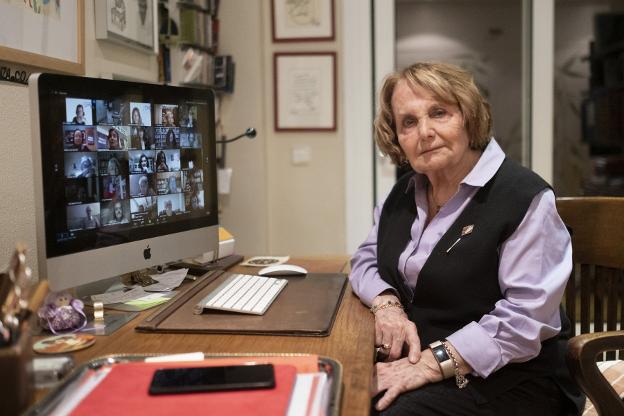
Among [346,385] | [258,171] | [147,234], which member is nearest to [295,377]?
[346,385]

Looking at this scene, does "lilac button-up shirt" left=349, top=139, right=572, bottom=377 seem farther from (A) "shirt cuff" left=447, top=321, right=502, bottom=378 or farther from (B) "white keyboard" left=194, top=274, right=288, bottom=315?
(B) "white keyboard" left=194, top=274, right=288, bottom=315

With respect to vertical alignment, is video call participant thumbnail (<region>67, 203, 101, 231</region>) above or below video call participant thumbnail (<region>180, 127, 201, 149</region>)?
below

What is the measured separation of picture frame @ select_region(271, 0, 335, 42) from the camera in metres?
3.21

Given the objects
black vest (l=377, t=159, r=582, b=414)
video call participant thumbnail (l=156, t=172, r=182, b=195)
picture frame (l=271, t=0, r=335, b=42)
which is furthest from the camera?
picture frame (l=271, t=0, r=335, b=42)

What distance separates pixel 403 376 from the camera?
50.1 inches

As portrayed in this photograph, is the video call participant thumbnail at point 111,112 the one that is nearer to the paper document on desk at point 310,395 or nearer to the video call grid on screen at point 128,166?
the video call grid on screen at point 128,166

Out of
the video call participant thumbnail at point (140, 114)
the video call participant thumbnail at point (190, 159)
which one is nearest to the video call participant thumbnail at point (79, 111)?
the video call participant thumbnail at point (140, 114)

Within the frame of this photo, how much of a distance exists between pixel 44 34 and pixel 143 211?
556 millimetres

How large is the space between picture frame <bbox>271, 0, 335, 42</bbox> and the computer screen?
1607 millimetres

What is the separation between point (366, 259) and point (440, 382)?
0.42m

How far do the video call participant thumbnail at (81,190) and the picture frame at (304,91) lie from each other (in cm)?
200

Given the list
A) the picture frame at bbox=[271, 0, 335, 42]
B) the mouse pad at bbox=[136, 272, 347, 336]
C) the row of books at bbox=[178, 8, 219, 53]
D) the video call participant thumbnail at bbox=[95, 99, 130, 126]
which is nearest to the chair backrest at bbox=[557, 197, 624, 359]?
the mouse pad at bbox=[136, 272, 347, 336]

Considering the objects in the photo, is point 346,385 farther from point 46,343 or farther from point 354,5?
point 354,5

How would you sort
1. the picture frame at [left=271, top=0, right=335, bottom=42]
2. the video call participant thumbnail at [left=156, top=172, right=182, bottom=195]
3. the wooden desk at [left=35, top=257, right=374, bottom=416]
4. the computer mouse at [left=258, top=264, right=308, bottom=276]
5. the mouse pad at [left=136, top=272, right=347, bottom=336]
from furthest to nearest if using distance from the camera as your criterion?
1. the picture frame at [left=271, top=0, right=335, bottom=42]
2. the computer mouse at [left=258, top=264, right=308, bottom=276]
3. the video call participant thumbnail at [left=156, top=172, right=182, bottom=195]
4. the mouse pad at [left=136, top=272, right=347, bottom=336]
5. the wooden desk at [left=35, top=257, right=374, bottom=416]
